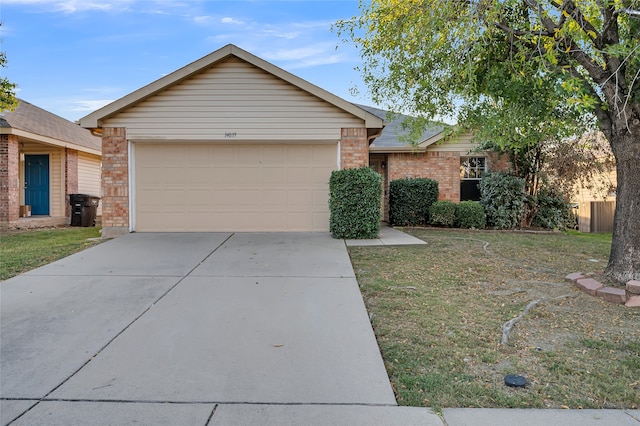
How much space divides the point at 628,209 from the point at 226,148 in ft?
27.0

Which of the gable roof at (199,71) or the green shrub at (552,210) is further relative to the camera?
the green shrub at (552,210)

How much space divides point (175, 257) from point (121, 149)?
4.13 metres

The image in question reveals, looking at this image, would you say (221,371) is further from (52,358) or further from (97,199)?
(97,199)

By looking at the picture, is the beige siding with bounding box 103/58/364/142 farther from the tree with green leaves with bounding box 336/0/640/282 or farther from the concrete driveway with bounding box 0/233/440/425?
the concrete driveway with bounding box 0/233/440/425

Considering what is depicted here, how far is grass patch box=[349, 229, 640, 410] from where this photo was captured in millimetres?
2871

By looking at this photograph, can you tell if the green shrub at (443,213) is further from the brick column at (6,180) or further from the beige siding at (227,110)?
the brick column at (6,180)

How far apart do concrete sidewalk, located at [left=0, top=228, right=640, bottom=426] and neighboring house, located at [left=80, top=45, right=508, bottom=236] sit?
12.0ft

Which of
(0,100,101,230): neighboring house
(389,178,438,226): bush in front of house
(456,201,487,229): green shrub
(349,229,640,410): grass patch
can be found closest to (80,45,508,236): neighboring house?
(389,178,438,226): bush in front of house

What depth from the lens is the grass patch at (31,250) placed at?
666cm

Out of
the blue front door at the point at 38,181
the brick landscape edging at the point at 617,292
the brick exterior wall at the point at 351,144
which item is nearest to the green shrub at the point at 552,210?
the brick exterior wall at the point at 351,144

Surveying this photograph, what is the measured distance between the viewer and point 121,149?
979 cm

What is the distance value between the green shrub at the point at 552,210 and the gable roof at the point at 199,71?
6.82 m

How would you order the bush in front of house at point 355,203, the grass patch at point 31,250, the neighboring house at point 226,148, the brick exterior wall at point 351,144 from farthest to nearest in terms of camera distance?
the brick exterior wall at point 351,144, the neighboring house at point 226,148, the bush in front of house at point 355,203, the grass patch at point 31,250

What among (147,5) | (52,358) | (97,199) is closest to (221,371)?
(52,358)
